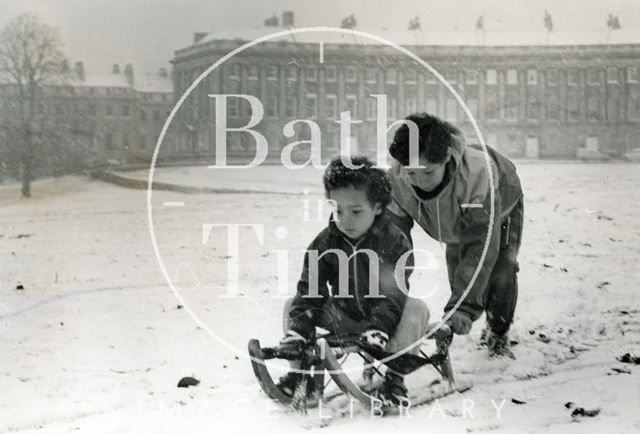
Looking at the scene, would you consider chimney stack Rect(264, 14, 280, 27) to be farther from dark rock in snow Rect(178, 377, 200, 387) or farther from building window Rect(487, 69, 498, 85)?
dark rock in snow Rect(178, 377, 200, 387)

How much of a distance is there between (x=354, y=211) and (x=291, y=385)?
652mm

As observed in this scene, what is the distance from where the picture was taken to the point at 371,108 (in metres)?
3.25

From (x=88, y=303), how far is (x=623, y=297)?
212cm

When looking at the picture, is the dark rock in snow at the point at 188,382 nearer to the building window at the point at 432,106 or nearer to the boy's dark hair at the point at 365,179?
the boy's dark hair at the point at 365,179

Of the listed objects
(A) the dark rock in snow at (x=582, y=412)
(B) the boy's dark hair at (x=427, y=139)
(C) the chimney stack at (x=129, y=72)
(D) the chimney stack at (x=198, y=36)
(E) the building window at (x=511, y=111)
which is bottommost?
(A) the dark rock in snow at (x=582, y=412)

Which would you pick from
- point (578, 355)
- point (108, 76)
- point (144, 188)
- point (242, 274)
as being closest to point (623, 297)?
point (578, 355)

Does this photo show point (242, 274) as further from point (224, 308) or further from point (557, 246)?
point (557, 246)

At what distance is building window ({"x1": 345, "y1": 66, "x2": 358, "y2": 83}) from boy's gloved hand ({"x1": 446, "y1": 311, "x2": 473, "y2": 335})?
1.00 meters

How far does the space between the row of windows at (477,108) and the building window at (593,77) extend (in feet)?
0.19

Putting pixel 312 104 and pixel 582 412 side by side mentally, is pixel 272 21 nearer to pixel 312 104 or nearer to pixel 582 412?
pixel 312 104

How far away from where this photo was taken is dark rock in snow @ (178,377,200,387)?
10.2ft

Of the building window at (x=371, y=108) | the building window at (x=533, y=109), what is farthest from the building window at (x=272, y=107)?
the building window at (x=533, y=109)

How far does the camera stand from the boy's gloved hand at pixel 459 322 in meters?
2.90

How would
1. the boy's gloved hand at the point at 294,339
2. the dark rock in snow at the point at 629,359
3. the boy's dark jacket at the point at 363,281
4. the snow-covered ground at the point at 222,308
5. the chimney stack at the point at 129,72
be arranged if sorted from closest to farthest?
1. the boy's gloved hand at the point at 294,339
2. the boy's dark jacket at the point at 363,281
3. the snow-covered ground at the point at 222,308
4. the dark rock in snow at the point at 629,359
5. the chimney stack at the point at 129,72
